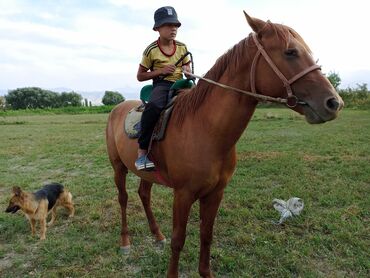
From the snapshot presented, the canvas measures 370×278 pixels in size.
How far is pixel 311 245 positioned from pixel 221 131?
2.31m

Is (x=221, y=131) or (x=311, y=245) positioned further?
(x=311, y=245)

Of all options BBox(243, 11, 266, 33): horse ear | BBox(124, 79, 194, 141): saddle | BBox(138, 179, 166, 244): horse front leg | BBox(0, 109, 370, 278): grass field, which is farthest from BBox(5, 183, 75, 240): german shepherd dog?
BBox(243, 11, 266, 33): horse ear

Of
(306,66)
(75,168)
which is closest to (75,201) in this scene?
(75,168)

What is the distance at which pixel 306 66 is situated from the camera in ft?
7.32

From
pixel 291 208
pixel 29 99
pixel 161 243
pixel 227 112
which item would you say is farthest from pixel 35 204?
pixel 29 99

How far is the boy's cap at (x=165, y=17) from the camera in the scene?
329 cm

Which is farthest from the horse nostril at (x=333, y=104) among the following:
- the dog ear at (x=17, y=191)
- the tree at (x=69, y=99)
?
the tree at (x=69, y=99)

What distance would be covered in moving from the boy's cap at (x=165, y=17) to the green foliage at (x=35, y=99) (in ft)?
190

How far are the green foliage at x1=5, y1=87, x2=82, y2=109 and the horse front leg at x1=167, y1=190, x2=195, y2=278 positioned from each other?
58.2 m

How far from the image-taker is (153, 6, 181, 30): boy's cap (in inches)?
129

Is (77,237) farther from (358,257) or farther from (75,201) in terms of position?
(358,257)

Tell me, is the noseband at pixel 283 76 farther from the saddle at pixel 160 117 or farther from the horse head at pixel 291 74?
the saddle at pixel 160 117

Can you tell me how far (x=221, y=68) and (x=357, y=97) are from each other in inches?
1268

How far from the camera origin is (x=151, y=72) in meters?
3.39
